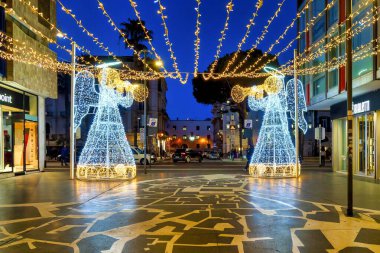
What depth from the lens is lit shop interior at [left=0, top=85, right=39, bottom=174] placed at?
23.1 meters

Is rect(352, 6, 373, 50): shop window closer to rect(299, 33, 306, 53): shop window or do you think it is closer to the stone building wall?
rect(299, 33, 306, 53): shop window

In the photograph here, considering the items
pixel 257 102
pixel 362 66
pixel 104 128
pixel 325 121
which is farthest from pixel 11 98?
pixel 325 121

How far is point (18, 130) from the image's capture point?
25.0m

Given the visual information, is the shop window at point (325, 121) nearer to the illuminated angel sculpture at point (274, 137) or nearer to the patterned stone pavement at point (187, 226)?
the illuminated angel sculpture at point (274, 137)

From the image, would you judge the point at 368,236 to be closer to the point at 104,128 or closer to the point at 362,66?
the point at 362,66

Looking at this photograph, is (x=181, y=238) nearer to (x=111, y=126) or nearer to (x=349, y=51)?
(x=349, y=51)

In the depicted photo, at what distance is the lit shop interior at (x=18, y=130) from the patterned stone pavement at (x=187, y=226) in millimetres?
11166

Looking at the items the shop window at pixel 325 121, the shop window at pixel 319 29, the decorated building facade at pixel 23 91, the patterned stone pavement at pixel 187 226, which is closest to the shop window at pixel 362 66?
the shop window at pixel 319 29

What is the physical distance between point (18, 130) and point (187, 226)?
1818 centimetres

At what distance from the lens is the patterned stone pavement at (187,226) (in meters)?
7.71

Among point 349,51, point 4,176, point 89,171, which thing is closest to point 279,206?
point 349,51

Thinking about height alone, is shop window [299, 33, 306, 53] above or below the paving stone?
above

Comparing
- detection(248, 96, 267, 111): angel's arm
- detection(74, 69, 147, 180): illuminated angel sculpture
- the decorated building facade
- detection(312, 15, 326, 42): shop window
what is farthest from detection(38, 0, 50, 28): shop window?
detection(312, 15, 326, 42): shop window

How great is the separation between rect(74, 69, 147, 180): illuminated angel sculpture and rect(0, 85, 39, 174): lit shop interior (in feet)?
13.8
